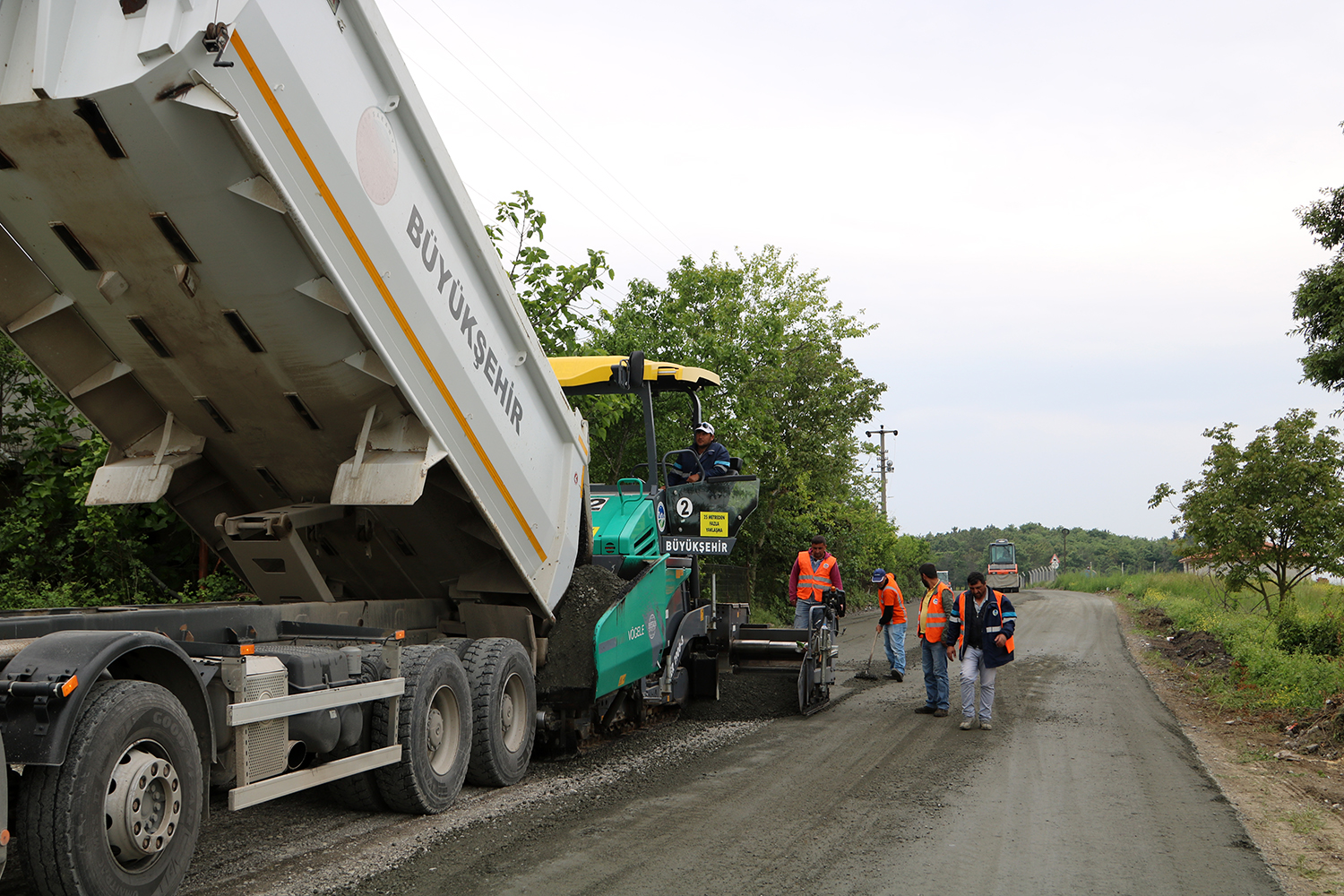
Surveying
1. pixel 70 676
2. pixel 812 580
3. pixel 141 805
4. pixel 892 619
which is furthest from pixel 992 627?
pixel 70 676

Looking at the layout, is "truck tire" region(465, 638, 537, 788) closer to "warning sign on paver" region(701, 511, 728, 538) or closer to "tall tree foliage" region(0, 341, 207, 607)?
"warning sign on paver" region(701, 511, 728, 538)

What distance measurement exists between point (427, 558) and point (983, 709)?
5.56 m

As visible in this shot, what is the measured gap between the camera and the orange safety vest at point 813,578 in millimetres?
11438

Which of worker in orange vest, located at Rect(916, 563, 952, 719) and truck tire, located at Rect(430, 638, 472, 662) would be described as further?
worker in orange vest, located at Rect(916, 563, 952, 719)

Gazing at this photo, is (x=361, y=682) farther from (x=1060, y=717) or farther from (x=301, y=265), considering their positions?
(x=1060, y=717)

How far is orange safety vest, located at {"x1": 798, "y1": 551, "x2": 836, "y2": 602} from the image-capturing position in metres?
11.4

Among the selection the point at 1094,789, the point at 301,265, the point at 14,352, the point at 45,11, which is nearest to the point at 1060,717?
the point at 1094,789

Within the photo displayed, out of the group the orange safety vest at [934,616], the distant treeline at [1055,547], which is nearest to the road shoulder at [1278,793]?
the orange safety vest at [934,616]

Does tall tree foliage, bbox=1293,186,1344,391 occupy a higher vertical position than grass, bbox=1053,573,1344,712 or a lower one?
higher

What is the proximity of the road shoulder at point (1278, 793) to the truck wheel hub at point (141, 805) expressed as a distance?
490 cm

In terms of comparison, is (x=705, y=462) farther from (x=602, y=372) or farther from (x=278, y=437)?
(x=278, y=437)

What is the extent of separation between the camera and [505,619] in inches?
266

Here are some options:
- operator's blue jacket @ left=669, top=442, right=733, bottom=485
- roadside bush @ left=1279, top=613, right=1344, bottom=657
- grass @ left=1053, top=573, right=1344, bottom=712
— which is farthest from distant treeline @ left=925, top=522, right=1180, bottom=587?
operator's blue jacket @ left=669, top=442, right=733, bottom=485

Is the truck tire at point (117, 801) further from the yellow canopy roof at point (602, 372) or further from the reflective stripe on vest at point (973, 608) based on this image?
the reflective stripe on vest at point (973, 608)
